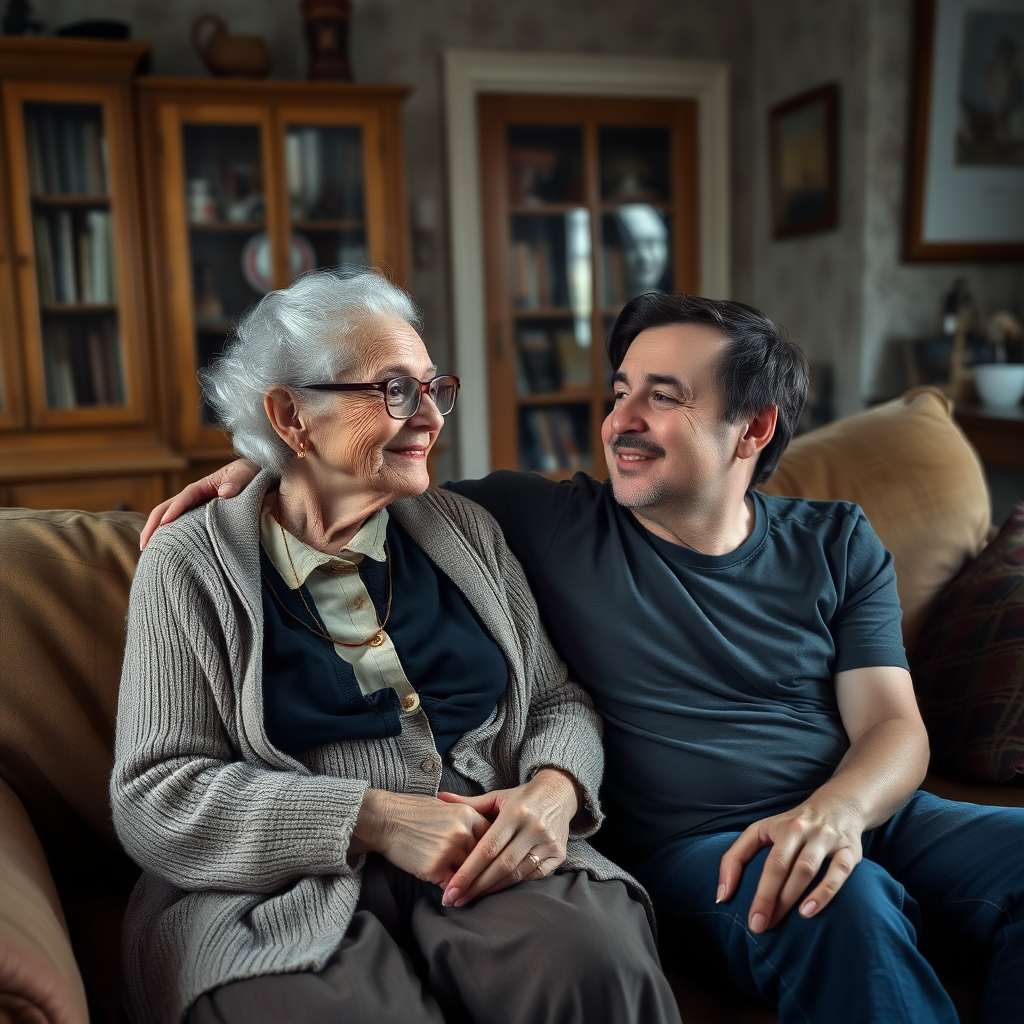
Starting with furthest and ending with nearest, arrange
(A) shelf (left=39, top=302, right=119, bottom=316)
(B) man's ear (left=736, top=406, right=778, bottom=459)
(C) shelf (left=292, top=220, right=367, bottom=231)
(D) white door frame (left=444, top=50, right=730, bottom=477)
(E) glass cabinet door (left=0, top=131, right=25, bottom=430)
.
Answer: (D) white door frame (left=444, top=50, right=730, bottom=477) → (C) shelf (left=292, top=220, right=367, bottom=231) → (A) shelf (left=39, top=302, right=119, bottom=316) → (E) glass cabinet door (left=0, top=131, right=25, bottom=430) → (B) man's ear (left=736, top=406, right=778, bottom=459)

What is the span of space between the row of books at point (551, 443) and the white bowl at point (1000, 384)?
62.6 inches

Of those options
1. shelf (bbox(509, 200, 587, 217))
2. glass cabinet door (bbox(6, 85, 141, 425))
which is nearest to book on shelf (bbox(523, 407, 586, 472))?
shelf (bbox(509, 200, 587, 217))

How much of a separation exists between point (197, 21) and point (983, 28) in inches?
106

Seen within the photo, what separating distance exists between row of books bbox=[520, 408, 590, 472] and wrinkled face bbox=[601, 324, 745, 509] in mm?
2836

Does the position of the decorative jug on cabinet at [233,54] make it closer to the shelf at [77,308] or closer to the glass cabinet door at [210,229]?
the glass cabinet door at [210,229]

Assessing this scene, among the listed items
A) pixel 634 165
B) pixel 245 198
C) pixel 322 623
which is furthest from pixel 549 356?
pixel 322 623

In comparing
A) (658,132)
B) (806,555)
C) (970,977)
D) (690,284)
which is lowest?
(970,977)

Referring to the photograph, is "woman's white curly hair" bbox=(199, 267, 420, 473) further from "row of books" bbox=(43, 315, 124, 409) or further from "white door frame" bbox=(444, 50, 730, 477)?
"white door frame" bbox=(444, 50, 730, 477)

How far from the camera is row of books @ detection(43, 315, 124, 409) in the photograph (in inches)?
132

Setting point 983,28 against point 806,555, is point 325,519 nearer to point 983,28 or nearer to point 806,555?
point 806,555

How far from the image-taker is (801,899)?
1.12m

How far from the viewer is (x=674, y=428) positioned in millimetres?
1384

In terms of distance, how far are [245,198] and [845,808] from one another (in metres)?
3.01

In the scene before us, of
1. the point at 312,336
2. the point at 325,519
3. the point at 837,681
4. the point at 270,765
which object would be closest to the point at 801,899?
the point at 837,681
